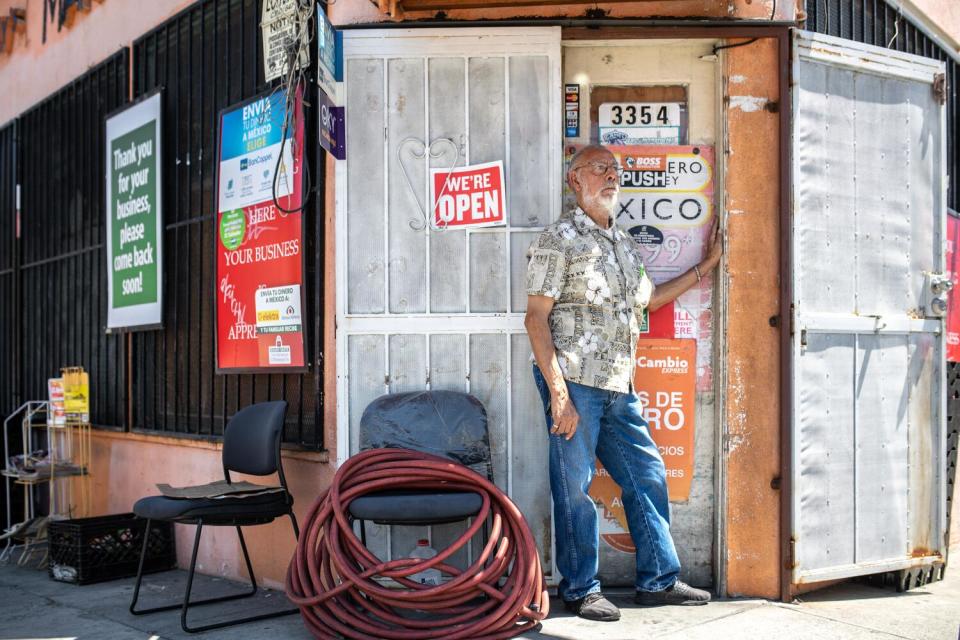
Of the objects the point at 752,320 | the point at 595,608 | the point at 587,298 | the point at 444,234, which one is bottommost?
the point at 595,608

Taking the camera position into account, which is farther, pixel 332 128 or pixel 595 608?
pixel 332 128

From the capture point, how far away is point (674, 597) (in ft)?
14.7

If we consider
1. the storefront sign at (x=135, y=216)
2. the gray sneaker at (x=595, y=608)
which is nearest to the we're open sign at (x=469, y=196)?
the gray sneaker at (x=595, y=608)

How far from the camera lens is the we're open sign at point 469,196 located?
189 inches

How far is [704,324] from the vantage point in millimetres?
4895

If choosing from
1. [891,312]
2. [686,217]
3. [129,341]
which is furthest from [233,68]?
[891,312]

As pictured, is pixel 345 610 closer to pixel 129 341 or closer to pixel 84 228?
pixel 129 341

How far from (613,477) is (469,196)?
1.60 m

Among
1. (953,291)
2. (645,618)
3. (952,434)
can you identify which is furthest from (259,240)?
(953,291)

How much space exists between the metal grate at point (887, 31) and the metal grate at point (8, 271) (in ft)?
25.1

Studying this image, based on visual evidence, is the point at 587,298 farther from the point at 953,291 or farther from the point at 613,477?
the point at 953,291

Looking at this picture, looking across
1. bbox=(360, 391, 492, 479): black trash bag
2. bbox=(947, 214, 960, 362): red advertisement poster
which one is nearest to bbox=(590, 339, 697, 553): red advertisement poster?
bbox=(360, 391, 492, 479): black trash bag

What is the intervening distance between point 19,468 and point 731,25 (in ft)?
19.3

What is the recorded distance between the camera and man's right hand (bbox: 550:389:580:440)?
14.1 ft
